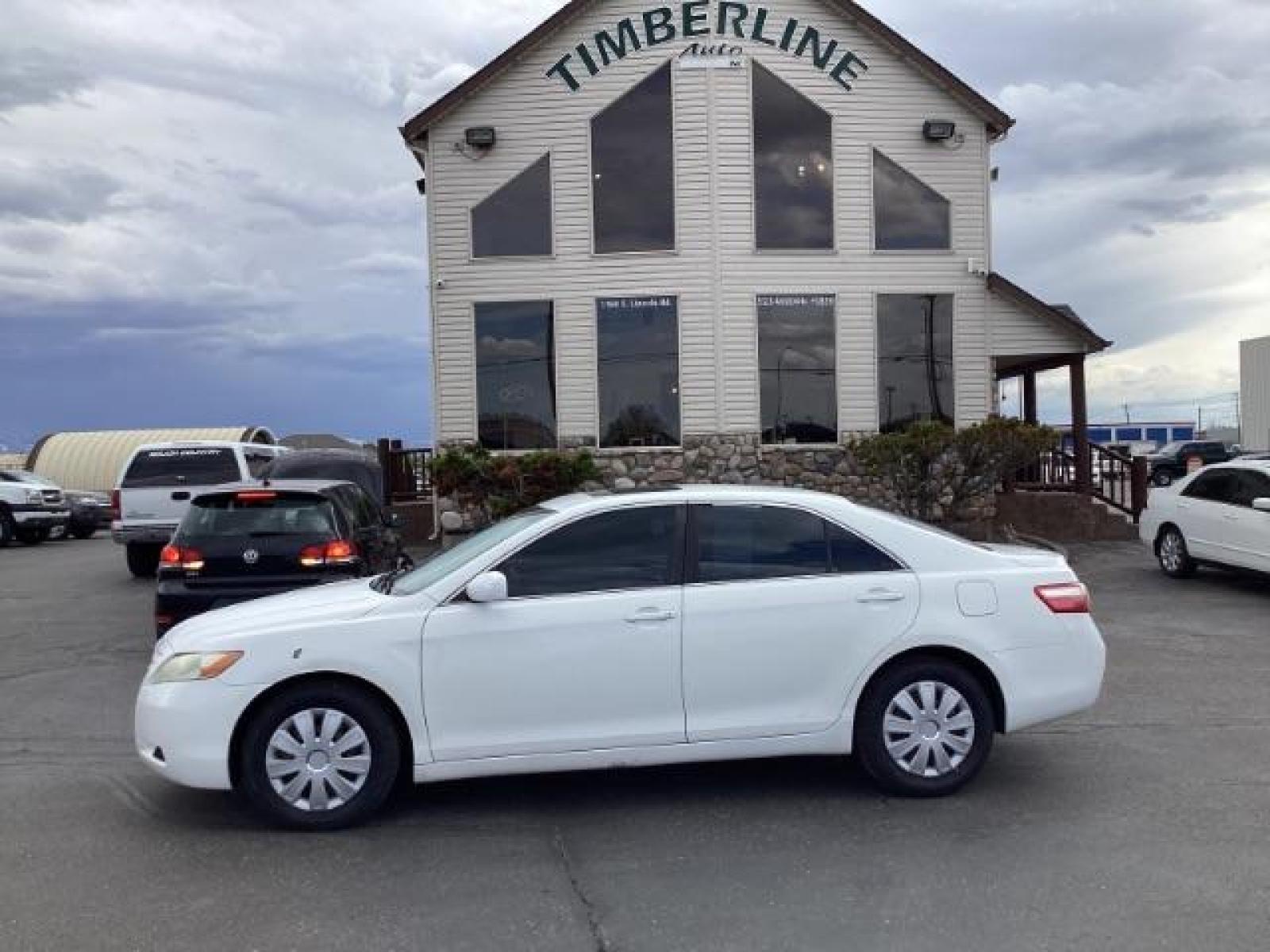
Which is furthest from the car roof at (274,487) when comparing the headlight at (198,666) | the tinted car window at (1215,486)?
the tinted car window at (1215,486)

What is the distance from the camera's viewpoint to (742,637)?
554cm

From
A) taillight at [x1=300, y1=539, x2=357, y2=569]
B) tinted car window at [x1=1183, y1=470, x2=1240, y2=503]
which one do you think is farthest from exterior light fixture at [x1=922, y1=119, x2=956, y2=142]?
taillight at [x1=300, y1=539, x2=357, y2=569]

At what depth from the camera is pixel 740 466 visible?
16.8 m

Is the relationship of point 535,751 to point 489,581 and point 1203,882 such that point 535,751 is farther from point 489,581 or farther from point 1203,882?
point 1203,882

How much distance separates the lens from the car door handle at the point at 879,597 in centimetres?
566

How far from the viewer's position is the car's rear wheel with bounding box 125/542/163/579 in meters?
16.3

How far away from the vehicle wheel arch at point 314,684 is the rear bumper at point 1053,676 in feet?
9.22

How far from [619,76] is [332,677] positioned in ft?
44.3

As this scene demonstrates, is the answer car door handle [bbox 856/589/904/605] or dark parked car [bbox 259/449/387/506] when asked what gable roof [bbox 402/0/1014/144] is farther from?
car door handle [bbox 856/589/904/605]

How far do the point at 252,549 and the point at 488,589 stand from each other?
4073mm

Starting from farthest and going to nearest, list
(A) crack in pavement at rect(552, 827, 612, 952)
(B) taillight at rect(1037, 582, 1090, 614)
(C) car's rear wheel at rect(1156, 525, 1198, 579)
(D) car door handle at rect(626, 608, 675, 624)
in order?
(C) car's rear wheel at rect(1156, 525, 1198, 579) < (B) taillight at rect(1037, 582, 1090, 614) < (D) car door handle at rect(626, 608, 675, 624) < (A) crack in pavement at rect(552, 827, 612, 952)

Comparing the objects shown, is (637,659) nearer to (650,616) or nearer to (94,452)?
(650,616)

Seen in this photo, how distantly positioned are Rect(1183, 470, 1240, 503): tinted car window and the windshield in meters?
9.85

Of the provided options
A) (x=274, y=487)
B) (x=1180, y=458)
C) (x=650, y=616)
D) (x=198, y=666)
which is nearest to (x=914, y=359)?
(x=274, y=487)
